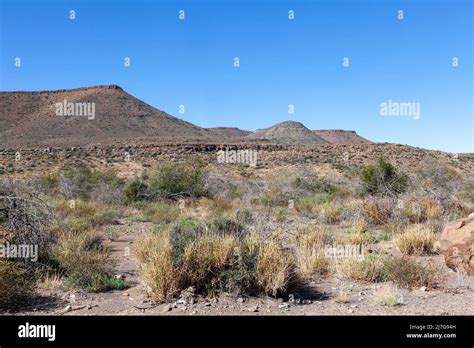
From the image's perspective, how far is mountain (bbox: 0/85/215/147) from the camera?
66625 mm

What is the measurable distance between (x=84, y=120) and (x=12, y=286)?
73292mm

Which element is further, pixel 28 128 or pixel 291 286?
pixel 28 128

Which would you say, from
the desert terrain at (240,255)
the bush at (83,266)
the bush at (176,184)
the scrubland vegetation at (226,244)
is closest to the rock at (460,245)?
the desert terrain at (240,255)

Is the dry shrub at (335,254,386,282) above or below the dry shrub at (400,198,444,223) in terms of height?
below

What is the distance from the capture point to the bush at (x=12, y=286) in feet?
19.4

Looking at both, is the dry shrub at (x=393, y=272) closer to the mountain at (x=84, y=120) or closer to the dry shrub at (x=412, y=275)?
the dry shrub at (x=412, y=275)

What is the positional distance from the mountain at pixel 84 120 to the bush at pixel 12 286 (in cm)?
5505

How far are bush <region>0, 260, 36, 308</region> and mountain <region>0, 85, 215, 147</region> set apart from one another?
5505cm

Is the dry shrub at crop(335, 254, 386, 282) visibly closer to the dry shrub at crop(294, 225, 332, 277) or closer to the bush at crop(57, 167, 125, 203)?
the dry shrub at crop(294, 225, 332, 277)

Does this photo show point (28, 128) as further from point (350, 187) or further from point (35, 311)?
point (35, 311)

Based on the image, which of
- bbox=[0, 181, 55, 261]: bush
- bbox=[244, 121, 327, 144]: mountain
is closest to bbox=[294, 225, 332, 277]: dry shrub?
bbox=[0, 181, 55, 261]: bush
